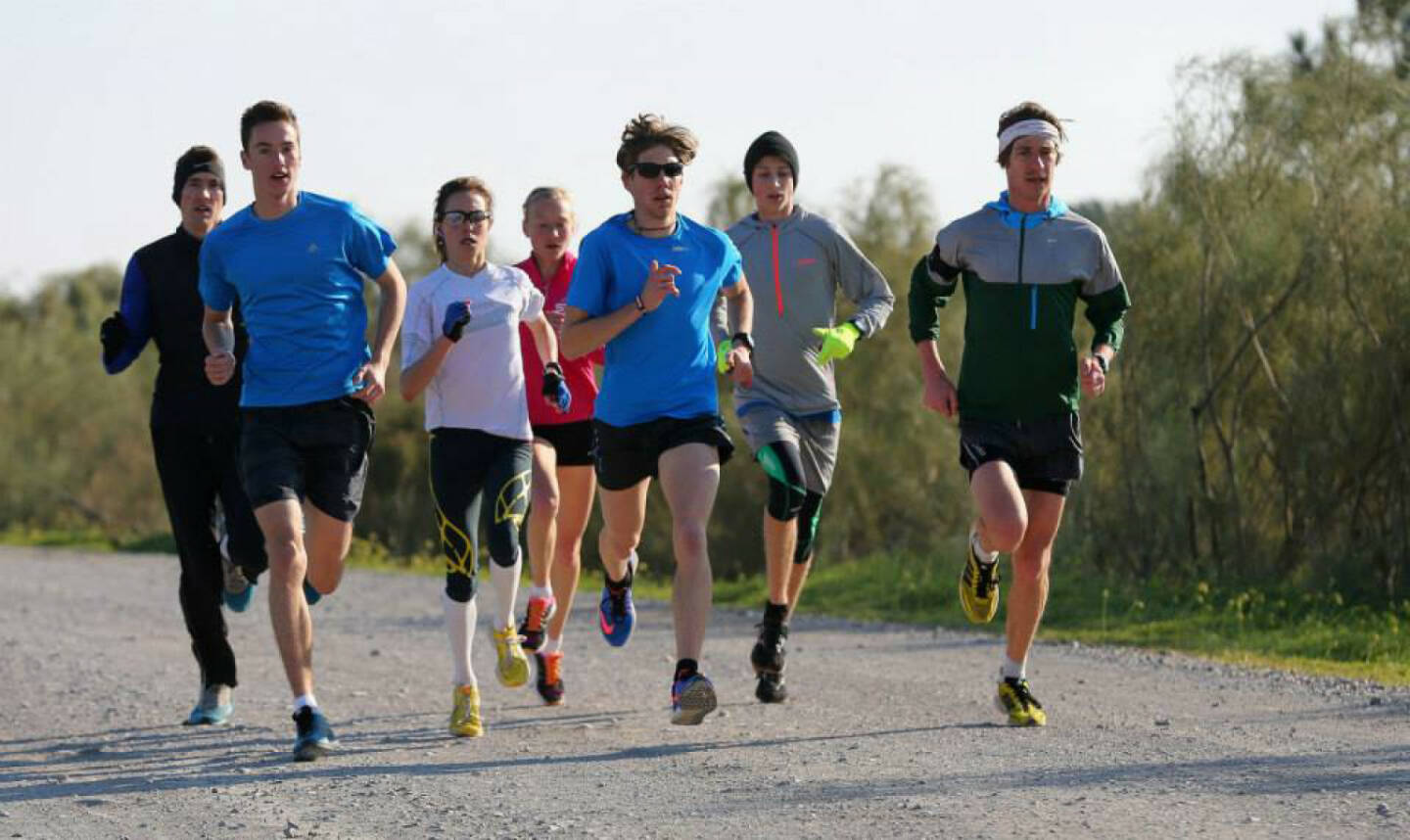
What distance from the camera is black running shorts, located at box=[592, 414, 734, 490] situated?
8945 mm

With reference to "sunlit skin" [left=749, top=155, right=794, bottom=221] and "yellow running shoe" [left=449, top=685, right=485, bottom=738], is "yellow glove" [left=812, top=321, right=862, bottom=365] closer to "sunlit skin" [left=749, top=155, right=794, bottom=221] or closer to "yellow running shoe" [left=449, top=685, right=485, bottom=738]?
"sunlit skin" [left=749, top=155, right=794, bottom=221]

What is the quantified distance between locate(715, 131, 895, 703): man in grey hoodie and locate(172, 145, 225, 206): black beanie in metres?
2.34

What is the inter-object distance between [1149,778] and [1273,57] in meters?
9.98

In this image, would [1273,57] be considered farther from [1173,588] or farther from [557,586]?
[557,586]

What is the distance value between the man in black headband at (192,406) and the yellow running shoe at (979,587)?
9.91ft

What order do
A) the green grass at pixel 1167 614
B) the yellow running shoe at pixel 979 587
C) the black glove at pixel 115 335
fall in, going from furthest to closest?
the green grass at pixel 1167 614 → the black glove at pixel 115 335 → the yellow running shoe at pixel 979 587

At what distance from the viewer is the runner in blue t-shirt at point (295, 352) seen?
28.0 ft

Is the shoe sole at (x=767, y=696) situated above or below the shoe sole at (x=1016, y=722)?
below

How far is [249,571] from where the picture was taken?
373 inches

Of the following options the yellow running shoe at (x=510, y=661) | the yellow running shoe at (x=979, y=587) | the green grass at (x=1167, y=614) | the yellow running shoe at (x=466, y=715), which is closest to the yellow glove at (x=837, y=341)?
the yellow running shoe at (x=979, y=587)

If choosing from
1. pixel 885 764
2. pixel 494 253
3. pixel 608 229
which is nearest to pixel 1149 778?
pixel 885 764

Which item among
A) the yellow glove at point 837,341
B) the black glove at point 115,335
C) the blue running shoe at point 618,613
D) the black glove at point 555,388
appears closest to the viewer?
the black glove at point 555,388

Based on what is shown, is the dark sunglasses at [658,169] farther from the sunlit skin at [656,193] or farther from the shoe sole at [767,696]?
the shoe sole at [767,696]

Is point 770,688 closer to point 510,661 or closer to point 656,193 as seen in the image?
point 510,661
